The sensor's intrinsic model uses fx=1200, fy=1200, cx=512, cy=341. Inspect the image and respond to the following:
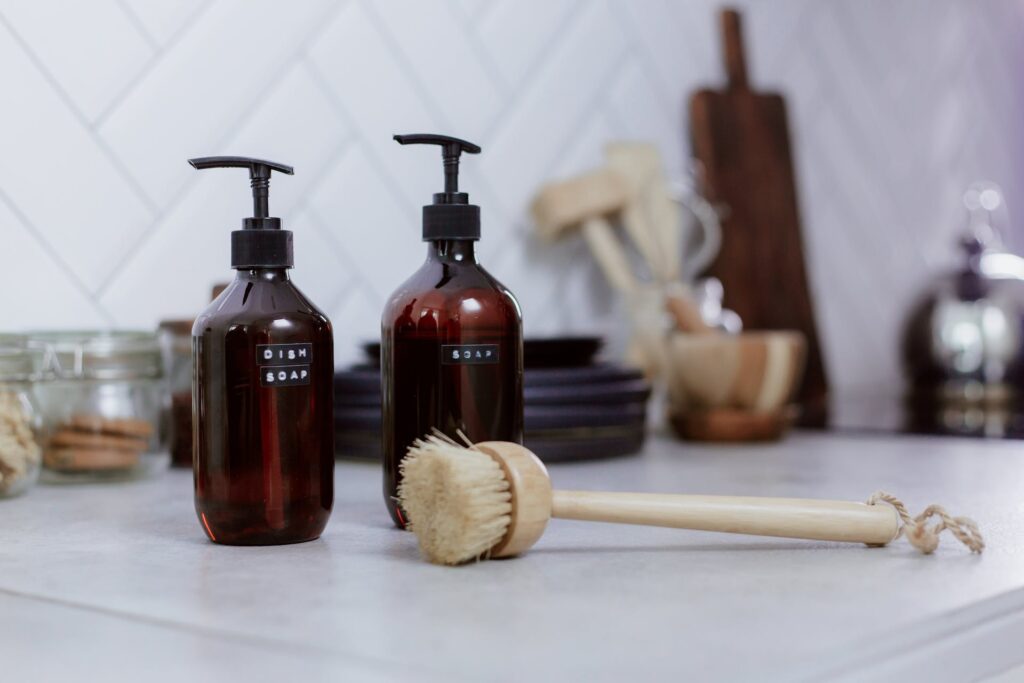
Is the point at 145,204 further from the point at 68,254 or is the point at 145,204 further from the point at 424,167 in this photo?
the point at 424,167

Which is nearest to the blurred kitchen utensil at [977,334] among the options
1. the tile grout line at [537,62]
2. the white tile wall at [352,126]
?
the white tile wall at [352,126]

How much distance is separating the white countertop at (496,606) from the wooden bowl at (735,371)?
19.2 inches

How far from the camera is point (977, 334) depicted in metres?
1.98

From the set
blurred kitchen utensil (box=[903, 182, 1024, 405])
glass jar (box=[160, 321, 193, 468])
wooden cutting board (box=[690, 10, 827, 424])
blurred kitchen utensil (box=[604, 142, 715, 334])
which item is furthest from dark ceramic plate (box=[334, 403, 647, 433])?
blurred kitchen utensil (box=[903, 182, 1024, 405])

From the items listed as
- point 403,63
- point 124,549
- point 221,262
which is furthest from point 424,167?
point 124,549

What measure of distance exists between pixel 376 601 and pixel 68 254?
0.62 metres

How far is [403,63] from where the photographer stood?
4.41ft

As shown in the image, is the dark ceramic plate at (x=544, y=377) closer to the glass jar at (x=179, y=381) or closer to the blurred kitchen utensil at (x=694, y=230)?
the glass jar at (x=179, y=381)

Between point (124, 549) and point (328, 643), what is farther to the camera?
point (124, 549)

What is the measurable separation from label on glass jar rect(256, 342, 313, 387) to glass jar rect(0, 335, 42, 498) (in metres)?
0.28

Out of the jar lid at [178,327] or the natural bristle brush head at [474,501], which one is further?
the jar lid at [178,327]

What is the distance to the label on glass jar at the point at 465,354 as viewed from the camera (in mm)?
757

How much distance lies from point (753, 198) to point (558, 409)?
2.61 ft

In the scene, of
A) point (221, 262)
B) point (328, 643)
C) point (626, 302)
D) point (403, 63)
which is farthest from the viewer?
point (626, 302)
